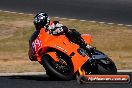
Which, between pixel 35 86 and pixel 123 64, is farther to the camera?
pixel 123 64

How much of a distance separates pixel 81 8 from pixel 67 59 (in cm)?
1462

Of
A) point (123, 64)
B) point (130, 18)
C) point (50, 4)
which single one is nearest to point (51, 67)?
point (123, 64)

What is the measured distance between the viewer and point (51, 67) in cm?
1131

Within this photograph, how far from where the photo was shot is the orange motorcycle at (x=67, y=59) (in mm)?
11281

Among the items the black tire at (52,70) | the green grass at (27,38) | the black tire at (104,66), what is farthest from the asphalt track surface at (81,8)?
the black tire at (52,70)

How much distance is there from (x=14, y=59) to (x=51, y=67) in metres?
4.87

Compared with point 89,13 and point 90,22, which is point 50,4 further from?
point 90,22

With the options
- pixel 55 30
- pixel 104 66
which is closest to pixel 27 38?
pixel 55 30

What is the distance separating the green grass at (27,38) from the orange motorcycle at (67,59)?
2.29 m

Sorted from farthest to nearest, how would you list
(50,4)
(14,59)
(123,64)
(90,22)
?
(50,4)
(90,22)
(14,59)
(123,64)

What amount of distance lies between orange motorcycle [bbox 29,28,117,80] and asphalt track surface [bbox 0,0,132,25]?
11.5m

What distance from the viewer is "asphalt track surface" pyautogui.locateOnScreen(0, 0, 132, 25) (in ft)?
78.6

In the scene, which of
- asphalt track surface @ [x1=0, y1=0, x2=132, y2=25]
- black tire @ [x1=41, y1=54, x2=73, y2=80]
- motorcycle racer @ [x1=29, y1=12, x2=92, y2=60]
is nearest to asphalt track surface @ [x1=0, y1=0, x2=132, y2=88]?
asphalt track surface @ [x1=0, y1=0, x2=132, y2=25]

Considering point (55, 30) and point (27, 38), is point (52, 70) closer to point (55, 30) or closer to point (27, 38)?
point (55, 30)
